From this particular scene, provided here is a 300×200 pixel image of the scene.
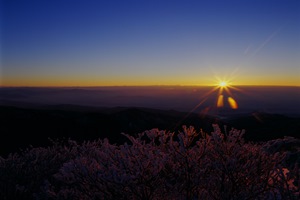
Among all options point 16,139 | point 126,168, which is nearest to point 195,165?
point 126,168

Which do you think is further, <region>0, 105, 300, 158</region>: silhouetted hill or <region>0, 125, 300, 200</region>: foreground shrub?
<region>0, 105, 300, 158</region>: silhouetted hill

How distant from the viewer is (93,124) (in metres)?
A: 87.9

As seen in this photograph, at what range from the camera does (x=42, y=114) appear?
8506 centimetres

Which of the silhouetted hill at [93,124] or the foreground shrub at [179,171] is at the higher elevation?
the foreground shrub at [179,171]

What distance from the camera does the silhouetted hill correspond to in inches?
2717

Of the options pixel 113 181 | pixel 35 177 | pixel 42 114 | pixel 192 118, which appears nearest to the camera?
pixel 113 181

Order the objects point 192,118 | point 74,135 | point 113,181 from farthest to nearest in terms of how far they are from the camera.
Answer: point 192,118, point 74,135, point 113,181

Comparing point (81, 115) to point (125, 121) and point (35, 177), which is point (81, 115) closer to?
point (125, 121)

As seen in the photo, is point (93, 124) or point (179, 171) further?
point (93, 124)

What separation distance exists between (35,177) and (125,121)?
80554mm

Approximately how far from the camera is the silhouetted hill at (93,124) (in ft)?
226

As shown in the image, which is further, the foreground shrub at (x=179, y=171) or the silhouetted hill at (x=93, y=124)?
the silhouetted hill at (x=93, y=124)

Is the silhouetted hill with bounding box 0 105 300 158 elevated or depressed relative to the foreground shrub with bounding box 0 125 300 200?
depressed

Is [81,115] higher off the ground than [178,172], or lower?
lower
